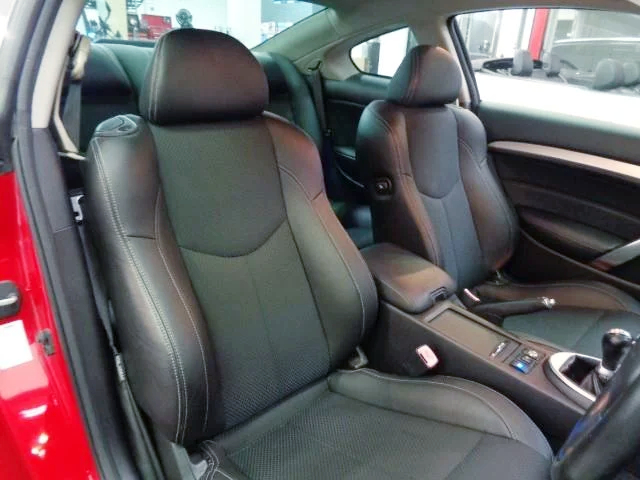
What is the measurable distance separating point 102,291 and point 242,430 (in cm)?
46

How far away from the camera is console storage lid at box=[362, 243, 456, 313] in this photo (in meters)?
1.46

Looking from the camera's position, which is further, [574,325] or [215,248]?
[574,325]

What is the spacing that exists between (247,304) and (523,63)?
6.06 feet

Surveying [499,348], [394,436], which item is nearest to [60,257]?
[394,436]

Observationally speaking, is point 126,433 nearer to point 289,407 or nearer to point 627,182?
point 289,407

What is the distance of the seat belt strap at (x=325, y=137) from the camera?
280 centimetres

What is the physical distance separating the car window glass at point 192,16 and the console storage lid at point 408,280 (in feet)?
3.54

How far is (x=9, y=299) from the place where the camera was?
1.00m

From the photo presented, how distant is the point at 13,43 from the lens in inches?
36.6

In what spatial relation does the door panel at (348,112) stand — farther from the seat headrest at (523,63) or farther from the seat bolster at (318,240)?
the seat bolster at (318,240)

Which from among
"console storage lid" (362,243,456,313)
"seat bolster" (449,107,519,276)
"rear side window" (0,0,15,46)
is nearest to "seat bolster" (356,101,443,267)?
"console storage lid" (362,243,456,313)

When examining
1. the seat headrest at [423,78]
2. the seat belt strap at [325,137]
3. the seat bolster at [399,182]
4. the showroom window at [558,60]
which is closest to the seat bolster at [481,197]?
the seat headrest at [423,78]

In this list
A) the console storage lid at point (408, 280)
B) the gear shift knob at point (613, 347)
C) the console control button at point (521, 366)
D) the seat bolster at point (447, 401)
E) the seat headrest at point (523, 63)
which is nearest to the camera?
the gear shift knob at point (613, 347)

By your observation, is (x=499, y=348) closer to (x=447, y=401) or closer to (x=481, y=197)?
(x=447, y=401)
